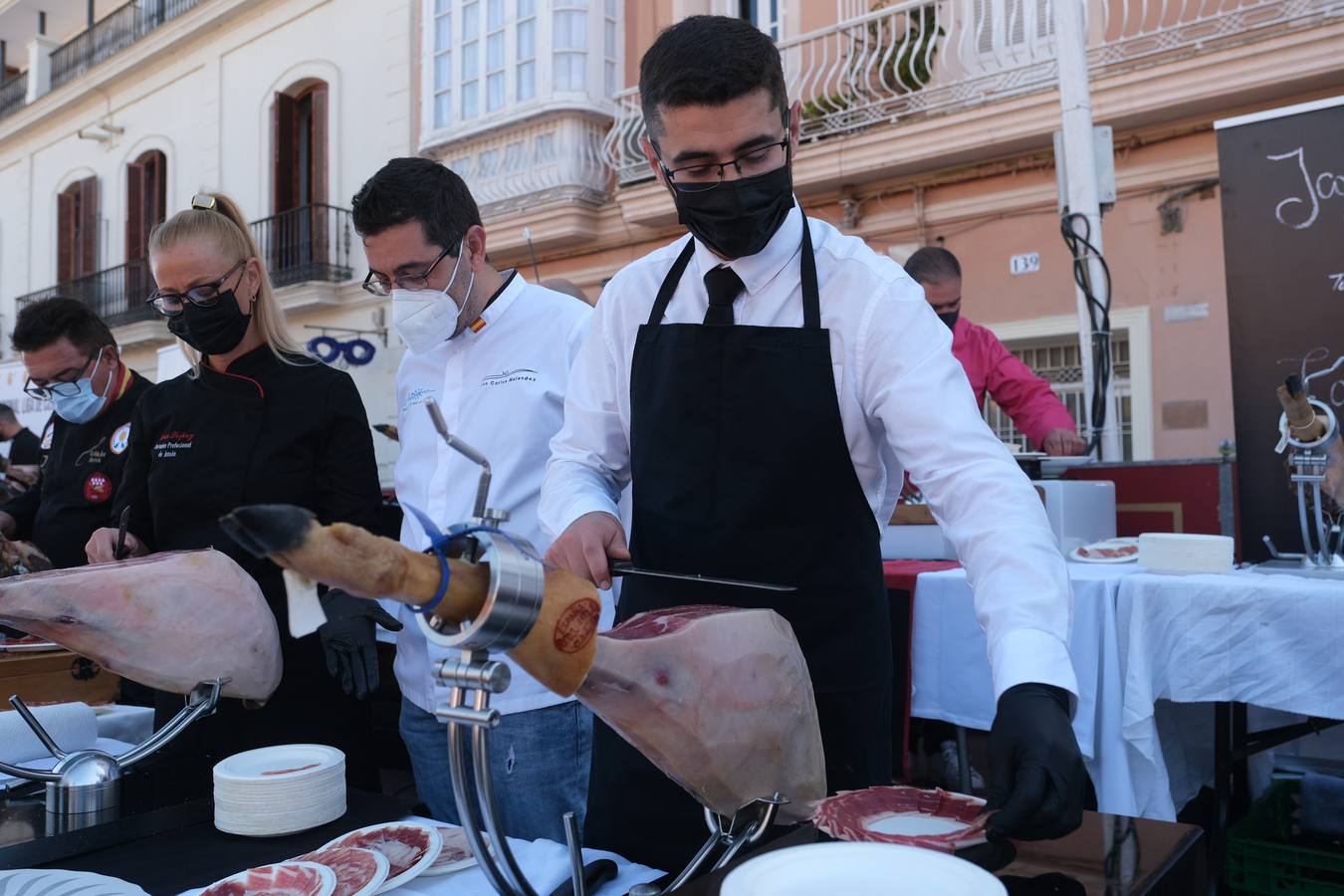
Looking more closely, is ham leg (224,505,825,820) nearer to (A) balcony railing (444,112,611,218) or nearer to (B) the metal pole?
(B) the metal pole

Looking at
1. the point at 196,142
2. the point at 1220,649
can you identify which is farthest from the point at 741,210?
the point at 196,142

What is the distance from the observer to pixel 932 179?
737cm

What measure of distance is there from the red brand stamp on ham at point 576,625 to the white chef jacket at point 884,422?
41cm

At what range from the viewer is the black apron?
140cm

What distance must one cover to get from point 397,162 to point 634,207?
6.61 meters

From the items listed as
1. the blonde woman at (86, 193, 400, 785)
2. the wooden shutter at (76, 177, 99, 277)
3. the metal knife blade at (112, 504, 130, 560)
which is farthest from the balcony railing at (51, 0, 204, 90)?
the metal knife blade at (112, 504, 130, 560)

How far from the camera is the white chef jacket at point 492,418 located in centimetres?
203

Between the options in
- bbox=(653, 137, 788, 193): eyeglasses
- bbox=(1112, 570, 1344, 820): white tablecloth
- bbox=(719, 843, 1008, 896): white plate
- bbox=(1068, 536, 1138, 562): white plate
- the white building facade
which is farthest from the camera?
the white building facade

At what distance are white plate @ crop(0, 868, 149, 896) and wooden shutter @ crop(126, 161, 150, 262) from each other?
14.8 metres

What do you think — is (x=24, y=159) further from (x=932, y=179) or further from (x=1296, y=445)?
(x=1296, y=445)

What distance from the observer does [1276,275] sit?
3.46 meters

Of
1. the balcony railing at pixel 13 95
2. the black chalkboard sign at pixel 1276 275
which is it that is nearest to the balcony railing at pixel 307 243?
the balcony railing at pixel 13 95

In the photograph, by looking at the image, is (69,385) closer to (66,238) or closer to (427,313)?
(427,313)

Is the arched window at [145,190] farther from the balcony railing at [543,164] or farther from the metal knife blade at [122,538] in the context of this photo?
the metal knife blade at [122,538]
